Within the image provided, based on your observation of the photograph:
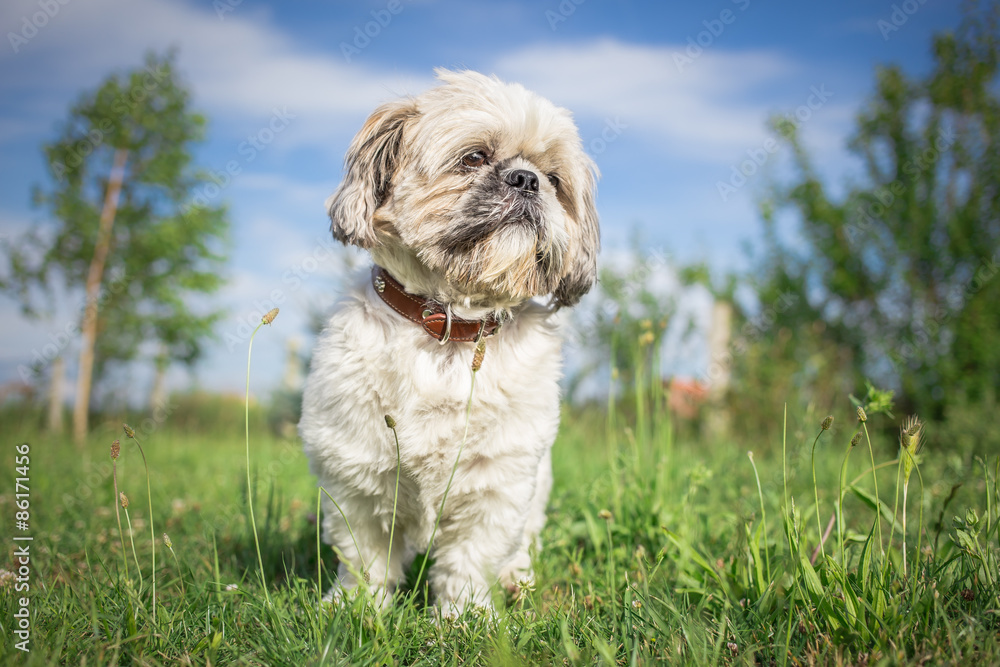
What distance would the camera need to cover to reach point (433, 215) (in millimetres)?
2533

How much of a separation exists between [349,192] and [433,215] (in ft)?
1.21

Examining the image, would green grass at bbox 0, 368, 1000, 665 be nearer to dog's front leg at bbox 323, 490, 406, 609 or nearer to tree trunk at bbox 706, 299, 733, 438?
dog's front leg at bbox 323, 490, 406, 609

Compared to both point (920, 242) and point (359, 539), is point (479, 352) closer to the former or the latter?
point (359, 539)

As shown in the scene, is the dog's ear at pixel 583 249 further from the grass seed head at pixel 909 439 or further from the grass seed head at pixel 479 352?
the grass seed head at pixel 909 439

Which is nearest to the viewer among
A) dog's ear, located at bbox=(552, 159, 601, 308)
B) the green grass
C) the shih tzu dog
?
the green grass

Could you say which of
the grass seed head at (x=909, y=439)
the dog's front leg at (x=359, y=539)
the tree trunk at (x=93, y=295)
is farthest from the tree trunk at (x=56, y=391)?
the grass seed head at (x=909, y=439)

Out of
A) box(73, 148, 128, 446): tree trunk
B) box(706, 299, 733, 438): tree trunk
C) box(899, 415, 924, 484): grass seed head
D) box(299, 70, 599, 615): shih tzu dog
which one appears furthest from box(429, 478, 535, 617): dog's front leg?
box(73, 148, 128, 446): tree trunk

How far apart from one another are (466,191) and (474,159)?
0.64 feet

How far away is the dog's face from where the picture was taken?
8.21 ft

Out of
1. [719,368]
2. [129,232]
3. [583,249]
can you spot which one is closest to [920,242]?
[719,368]

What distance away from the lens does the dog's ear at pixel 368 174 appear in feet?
8.36

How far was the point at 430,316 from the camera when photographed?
2.52 m

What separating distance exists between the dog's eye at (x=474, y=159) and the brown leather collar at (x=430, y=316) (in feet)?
1.91

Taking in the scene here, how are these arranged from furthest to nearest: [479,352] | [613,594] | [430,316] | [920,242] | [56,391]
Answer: [56,391], [920,242], [430,316], [613,594], [479,352]
